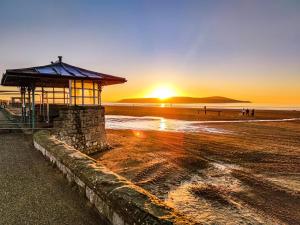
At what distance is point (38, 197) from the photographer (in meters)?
4.62

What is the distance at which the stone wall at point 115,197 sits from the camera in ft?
9.83

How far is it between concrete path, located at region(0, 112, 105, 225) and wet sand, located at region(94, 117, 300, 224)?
6.55 feet

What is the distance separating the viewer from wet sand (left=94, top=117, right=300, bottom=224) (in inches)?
268

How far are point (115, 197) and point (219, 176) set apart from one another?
722 centimetres

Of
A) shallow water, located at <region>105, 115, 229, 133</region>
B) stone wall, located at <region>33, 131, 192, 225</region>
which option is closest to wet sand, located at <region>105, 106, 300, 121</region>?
shallow water, located at <region>105, 115, 229, 133</region>

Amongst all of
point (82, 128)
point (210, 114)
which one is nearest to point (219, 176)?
point (82, 128)

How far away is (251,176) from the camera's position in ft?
32.4

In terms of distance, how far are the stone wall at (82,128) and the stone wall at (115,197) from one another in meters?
7.09

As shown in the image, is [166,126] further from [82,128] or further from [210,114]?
[210,114]

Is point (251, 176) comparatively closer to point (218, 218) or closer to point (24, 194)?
point (218, 218)

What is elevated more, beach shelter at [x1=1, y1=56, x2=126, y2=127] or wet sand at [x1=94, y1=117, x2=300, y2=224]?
beach shelter at [x1=1, y1=56, x2=126, y2=127]

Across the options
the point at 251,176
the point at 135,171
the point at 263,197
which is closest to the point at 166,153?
the point at 135,171

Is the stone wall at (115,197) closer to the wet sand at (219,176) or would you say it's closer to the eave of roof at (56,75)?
the wet sand at (219,176)

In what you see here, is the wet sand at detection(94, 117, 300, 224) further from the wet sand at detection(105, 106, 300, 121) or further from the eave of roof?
the wet sand at detection(105, 106, 300, 121)
